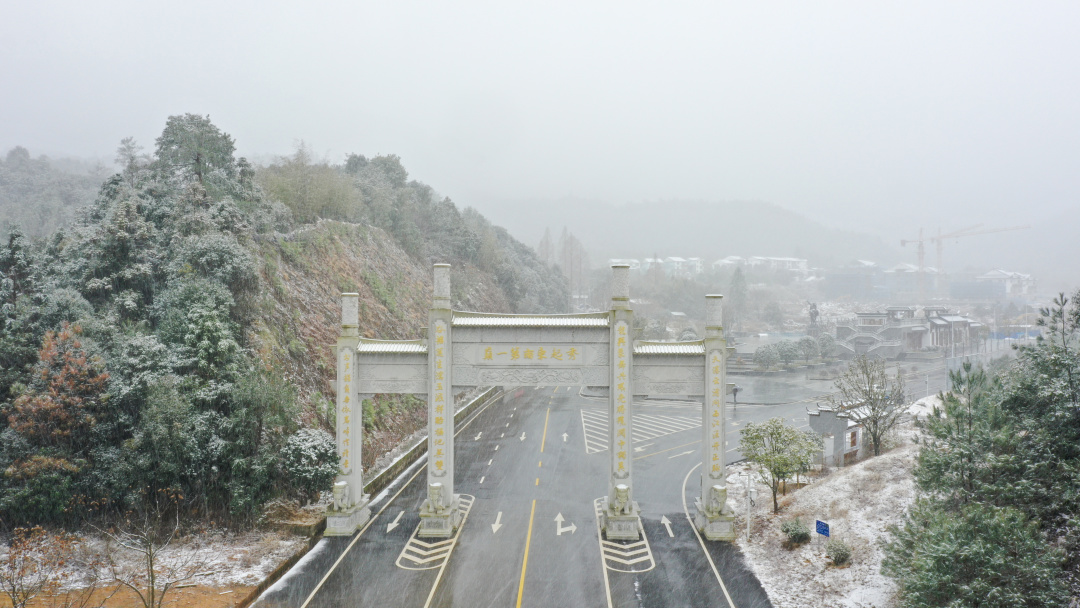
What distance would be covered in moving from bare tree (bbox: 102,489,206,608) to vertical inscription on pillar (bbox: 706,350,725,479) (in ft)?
41.9

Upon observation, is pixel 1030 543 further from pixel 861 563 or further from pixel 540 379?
pixel 540 379

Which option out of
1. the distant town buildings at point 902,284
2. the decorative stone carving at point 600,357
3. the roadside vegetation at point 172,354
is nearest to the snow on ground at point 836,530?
the decorative stone carving at point 600,357

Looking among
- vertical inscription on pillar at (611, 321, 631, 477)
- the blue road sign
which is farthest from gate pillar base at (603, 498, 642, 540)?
the blue road sign

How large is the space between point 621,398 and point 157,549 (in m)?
11.1

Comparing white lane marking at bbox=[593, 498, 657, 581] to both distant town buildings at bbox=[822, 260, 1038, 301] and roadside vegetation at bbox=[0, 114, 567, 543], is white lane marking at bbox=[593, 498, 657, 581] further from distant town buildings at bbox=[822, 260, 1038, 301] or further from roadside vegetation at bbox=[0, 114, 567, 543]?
distant town buildings at bbox=[822, 260, 1038, 301]

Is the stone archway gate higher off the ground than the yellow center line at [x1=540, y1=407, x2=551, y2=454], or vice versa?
the stone archway gate

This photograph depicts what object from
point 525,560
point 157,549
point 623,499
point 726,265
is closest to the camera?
point 157,549

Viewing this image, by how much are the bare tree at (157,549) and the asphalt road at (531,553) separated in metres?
2.24

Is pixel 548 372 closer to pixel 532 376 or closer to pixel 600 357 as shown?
pixel 532 376

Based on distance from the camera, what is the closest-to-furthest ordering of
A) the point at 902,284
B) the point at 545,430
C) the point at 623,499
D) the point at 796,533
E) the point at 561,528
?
the point at 796,533 → the point at 623,499 → the point at 561,528 → the point at 545,430 → the point at 902,284

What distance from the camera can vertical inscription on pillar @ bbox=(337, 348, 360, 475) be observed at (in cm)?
1625

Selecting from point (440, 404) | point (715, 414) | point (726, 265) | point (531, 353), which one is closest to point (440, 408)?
point (440, 404)

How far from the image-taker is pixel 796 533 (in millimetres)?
14805

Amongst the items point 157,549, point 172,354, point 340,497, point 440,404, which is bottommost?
point 340,497
